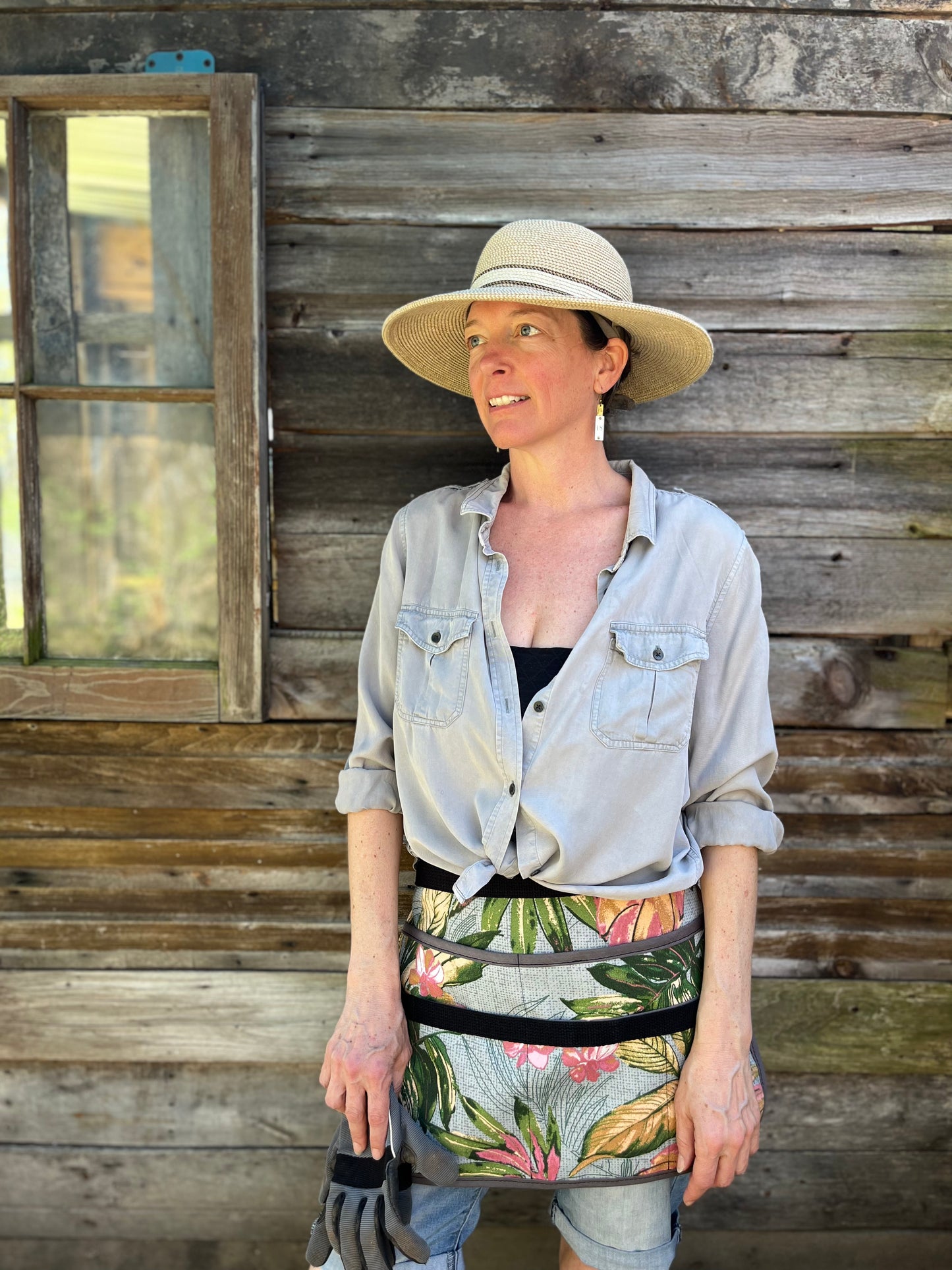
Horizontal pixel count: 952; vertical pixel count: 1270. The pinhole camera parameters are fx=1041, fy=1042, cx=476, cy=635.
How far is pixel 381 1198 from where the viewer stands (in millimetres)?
1568

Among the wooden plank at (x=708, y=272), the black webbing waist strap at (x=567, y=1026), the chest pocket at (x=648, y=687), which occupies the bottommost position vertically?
the black webbing waist strap at (x=567, y=1026)

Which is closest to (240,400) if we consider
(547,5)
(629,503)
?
(629,503)

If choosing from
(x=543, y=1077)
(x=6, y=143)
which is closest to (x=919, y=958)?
(x=543, y=1077)

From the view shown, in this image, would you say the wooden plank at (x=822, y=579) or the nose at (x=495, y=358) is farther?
the wooden plank at (x=822, y=579)

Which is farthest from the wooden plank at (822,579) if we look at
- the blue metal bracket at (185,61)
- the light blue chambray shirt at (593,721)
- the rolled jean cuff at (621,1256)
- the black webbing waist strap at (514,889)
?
the rolled jean cuff at (621,1256)

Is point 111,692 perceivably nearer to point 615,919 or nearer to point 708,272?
point 615,919

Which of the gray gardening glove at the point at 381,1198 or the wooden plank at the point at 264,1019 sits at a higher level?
the gray gardening glove at the point at 381,1198

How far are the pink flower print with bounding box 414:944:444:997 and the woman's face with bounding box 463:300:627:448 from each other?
2.63 ft

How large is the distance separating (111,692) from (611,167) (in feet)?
4.78

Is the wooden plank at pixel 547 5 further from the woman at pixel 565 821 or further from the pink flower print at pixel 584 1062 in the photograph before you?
the pink flower print at pixel 584 1062

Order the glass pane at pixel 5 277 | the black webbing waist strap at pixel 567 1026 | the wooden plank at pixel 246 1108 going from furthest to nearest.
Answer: the wooden plank at pixel 246 1108, the glass pane at pixel 5 277, the black webbing waist strap at pixel 567 1026

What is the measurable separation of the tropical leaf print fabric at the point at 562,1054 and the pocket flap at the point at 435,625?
0.40 metres

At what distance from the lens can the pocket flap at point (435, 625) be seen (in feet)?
5.27

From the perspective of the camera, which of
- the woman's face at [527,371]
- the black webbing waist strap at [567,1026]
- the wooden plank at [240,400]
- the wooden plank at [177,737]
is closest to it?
the black webbing waist strap at [567,1026]
